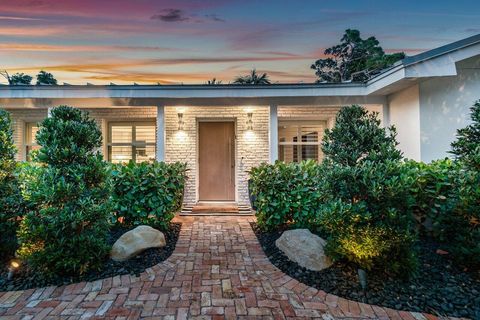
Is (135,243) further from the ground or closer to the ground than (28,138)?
closer to the ground

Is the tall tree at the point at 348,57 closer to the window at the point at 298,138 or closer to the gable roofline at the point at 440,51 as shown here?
the window at the point at 298,138

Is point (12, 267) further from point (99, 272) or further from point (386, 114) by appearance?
point (386, 114)

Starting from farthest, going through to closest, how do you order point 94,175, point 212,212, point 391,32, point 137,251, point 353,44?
point 353,44
point 391,32
point 212,212
point 137,251
point 94,175

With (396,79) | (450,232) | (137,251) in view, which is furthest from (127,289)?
(396,79)

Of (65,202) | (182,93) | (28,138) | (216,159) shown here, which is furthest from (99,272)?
(28,138)

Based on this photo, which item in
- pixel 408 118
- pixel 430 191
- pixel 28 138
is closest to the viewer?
pixel 430 191

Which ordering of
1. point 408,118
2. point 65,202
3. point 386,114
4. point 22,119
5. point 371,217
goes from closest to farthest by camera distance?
point 371,217, point 65,202, point 408,118, point 386,114, point 22,119

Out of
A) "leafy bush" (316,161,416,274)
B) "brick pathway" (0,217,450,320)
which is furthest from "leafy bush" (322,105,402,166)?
"brick pathway" (0,217,450,320)

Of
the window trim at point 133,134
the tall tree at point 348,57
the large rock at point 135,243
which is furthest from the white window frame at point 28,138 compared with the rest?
the tall tree at point 348,57

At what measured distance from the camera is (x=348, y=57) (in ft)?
67.2

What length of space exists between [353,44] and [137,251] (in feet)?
71.7

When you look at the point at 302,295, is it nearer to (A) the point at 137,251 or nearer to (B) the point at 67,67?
(A) the point at 137,251

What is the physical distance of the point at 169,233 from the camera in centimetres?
483

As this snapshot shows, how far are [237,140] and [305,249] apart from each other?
4.41m
